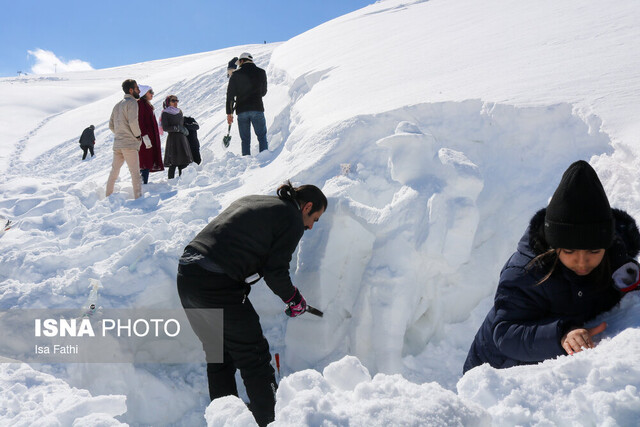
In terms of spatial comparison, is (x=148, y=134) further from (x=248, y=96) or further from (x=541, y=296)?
(x=541, y=296)

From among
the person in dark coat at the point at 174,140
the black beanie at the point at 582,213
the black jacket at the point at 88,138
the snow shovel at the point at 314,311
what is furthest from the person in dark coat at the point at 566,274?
the black jacket at the point at 88,138

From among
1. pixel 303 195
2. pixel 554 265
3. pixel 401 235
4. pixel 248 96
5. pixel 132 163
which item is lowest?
pixel 401 235

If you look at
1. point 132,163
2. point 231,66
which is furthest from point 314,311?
point 231,66

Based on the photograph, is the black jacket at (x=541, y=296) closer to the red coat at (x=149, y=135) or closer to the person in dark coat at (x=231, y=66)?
the red coat at (x=149, y=135)

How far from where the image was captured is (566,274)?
1670mm

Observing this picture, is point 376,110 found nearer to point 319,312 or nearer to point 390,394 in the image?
point 319,312

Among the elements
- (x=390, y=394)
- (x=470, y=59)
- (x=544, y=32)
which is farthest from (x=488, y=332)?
(x=544, y=32)

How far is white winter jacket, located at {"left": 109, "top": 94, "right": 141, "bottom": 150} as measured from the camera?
19.3ft

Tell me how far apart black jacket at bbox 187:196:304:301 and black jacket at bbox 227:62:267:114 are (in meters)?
3.96

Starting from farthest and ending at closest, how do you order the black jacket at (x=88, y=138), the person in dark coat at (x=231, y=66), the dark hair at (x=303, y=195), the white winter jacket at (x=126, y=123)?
the black jacket at (x=88, y=138) < the person in dark coat at (x=231, y=66) < the white winter jacket at (x=126, y=123) < the dark hair at (x=303, y=195)

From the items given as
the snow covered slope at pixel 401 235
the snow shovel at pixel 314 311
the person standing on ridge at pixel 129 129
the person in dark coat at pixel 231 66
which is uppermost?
the person in dark coat at pixel 231 66

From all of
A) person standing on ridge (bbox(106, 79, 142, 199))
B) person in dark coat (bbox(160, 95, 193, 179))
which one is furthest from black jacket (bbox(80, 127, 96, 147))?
person standing on ridge (bbox(106, 79, 142, 199))

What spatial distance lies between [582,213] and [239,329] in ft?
6.51

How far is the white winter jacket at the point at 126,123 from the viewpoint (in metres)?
5.88
